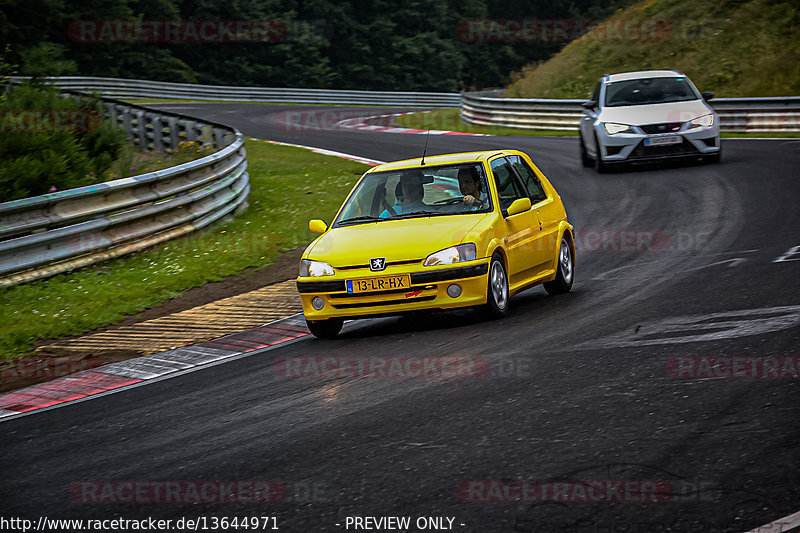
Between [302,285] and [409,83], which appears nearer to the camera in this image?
[302,285]

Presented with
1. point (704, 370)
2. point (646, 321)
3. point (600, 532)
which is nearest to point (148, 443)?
point (600, 532)

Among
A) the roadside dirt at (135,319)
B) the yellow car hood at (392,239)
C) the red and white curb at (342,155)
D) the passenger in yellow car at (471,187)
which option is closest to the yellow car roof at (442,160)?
the passenger in yellow car at (471,187)

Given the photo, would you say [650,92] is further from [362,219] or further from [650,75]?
[362,219]

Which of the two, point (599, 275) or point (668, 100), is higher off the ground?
point (668, 100)

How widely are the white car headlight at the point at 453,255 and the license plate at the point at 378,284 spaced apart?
24cm

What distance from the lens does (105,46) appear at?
55.0 m

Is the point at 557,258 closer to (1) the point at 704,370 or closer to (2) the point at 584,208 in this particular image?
(1) the point at 704,370

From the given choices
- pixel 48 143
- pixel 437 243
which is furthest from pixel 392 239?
pixel 48 143

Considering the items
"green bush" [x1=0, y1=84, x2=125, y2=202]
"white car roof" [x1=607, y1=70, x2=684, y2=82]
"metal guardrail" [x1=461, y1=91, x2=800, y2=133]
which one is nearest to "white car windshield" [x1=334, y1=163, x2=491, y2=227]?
"green bush" [x1=0, y1=84, x2=125, y2=202]

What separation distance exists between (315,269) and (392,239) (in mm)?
711

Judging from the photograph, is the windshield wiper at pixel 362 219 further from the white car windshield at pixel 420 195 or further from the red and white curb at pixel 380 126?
the red and white curb at pixel 380 126

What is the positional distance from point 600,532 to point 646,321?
14.2 ft

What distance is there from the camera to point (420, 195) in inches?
383

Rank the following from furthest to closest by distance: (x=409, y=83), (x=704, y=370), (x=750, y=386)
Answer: (x=409, y=83) < (x=704, y=370) < (x=750, y=386)
